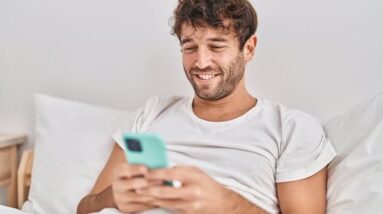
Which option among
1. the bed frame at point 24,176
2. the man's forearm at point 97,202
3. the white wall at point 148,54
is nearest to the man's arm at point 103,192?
the man's forearm at point 97,202

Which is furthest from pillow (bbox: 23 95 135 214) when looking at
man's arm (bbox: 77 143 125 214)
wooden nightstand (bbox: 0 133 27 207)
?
wooden nightstand (bbox: 0 133 27 207)

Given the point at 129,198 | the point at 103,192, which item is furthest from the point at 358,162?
the point at 103,192

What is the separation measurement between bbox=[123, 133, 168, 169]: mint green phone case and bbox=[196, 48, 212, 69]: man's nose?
1.23 feet

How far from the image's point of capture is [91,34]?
1540 millimetres

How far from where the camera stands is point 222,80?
1.09 meters

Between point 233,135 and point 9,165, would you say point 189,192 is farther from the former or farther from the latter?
point 9,165

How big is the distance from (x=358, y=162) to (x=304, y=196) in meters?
0.14

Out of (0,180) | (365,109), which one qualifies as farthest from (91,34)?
(365,109)

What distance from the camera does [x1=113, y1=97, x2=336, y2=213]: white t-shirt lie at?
3.33 feet

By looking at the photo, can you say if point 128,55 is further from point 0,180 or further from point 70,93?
point 0,180

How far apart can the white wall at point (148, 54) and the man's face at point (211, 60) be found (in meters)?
0.25

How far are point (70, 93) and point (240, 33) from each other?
2.49ft

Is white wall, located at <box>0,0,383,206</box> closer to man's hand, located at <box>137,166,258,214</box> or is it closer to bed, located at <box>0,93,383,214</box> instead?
bed, located at <box>0,93,383,214</box>

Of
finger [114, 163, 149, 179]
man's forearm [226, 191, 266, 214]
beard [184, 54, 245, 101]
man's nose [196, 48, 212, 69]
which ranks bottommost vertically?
man's forearm [226, 191, 266, 214]
